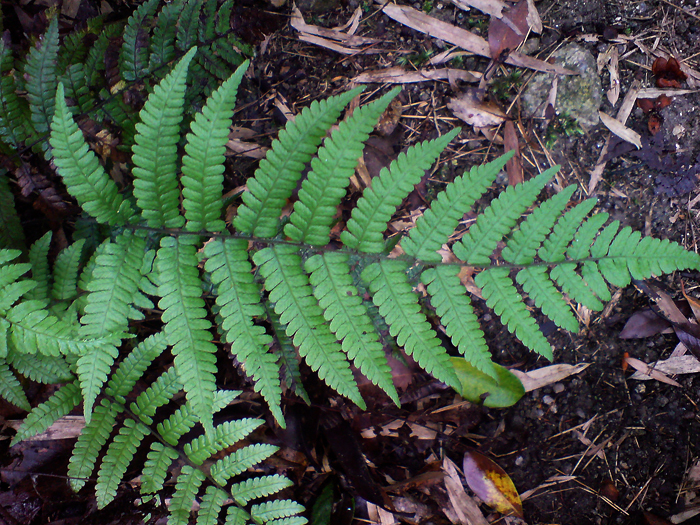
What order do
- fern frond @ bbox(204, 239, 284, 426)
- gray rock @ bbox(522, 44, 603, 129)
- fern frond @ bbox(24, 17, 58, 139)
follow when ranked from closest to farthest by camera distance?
fern frond @ bbox(204, 239, 284, 426) → fern frond @ bbox(24, 17, 58, 139) → gray rock @ bbox(522, 44, 603, 129)

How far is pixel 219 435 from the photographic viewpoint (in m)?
2.49

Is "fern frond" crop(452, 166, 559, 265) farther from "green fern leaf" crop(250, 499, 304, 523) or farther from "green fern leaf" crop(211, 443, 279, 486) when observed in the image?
"green fern leaf" crop(250, 499, 304, 523)

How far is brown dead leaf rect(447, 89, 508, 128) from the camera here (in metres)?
3.05

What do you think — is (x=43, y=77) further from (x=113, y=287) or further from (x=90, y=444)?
(x=90, y=444)

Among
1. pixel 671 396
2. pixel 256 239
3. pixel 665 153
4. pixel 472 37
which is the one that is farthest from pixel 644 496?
pixel 472 37

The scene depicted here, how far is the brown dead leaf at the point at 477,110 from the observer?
3055 mm

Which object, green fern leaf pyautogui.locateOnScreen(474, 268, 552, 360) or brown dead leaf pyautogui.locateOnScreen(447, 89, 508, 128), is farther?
brown dead leaf pyautogui.locateOnScreen(447, 89, 508, 128)

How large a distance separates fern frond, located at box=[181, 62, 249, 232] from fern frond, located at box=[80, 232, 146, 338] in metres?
0.28

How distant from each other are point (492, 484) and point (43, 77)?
12.3ft

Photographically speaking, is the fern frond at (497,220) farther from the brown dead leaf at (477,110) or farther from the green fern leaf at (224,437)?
the green fern leaf at (224,437)

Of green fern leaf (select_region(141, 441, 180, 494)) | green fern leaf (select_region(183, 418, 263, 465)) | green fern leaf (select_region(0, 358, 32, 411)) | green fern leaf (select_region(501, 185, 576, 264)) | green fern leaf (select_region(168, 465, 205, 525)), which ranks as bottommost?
green fern leaf (select_region(168, 465, 205, 525))

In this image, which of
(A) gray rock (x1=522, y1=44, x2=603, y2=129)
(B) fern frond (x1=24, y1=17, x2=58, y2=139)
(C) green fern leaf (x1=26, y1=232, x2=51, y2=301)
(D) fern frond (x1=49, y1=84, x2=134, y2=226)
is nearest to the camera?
(D) fern frond (x1=49, y1=84, x2=134, y2=226)

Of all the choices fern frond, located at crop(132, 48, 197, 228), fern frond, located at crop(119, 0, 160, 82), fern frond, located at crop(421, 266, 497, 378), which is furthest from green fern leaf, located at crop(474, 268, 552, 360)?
fern frond, located at crop(119, 0, 160, 82)

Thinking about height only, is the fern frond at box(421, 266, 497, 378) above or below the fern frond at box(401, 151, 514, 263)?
below
